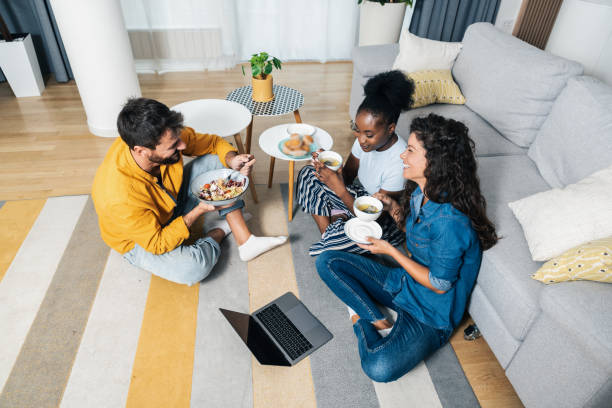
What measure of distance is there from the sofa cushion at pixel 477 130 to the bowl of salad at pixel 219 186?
1.05m

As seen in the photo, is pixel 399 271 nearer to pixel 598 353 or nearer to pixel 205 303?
pixel 598 353

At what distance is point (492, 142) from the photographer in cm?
217

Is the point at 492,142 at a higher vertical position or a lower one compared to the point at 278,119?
higher

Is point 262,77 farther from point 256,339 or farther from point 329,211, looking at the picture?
point 256,339

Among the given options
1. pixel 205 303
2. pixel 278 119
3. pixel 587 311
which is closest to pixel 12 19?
pixel 278 119

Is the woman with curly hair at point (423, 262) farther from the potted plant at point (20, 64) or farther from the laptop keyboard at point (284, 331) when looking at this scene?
the potted plant at point (20, 64)

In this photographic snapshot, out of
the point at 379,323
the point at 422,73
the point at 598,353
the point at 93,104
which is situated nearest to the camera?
the point at 598,353

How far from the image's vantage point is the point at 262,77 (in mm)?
2250

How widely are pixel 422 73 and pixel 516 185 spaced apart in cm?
107

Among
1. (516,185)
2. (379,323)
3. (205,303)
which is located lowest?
(205,303)

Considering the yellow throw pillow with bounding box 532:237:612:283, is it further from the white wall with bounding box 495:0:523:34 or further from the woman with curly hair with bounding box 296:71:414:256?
the white wall with bounding box 495:0:523:34

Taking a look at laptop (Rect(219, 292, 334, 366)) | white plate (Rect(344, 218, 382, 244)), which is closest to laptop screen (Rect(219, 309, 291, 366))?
laptop (Rect(219, 292, 334, 366))

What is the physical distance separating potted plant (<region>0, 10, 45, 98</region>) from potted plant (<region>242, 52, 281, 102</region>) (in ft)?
7.92

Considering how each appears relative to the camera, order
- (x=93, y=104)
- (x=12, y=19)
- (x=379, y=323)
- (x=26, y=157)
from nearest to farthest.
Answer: (x=379, y=323) < (x=26, y=157) < (x=93, y=104) < (x=12, y=19)
